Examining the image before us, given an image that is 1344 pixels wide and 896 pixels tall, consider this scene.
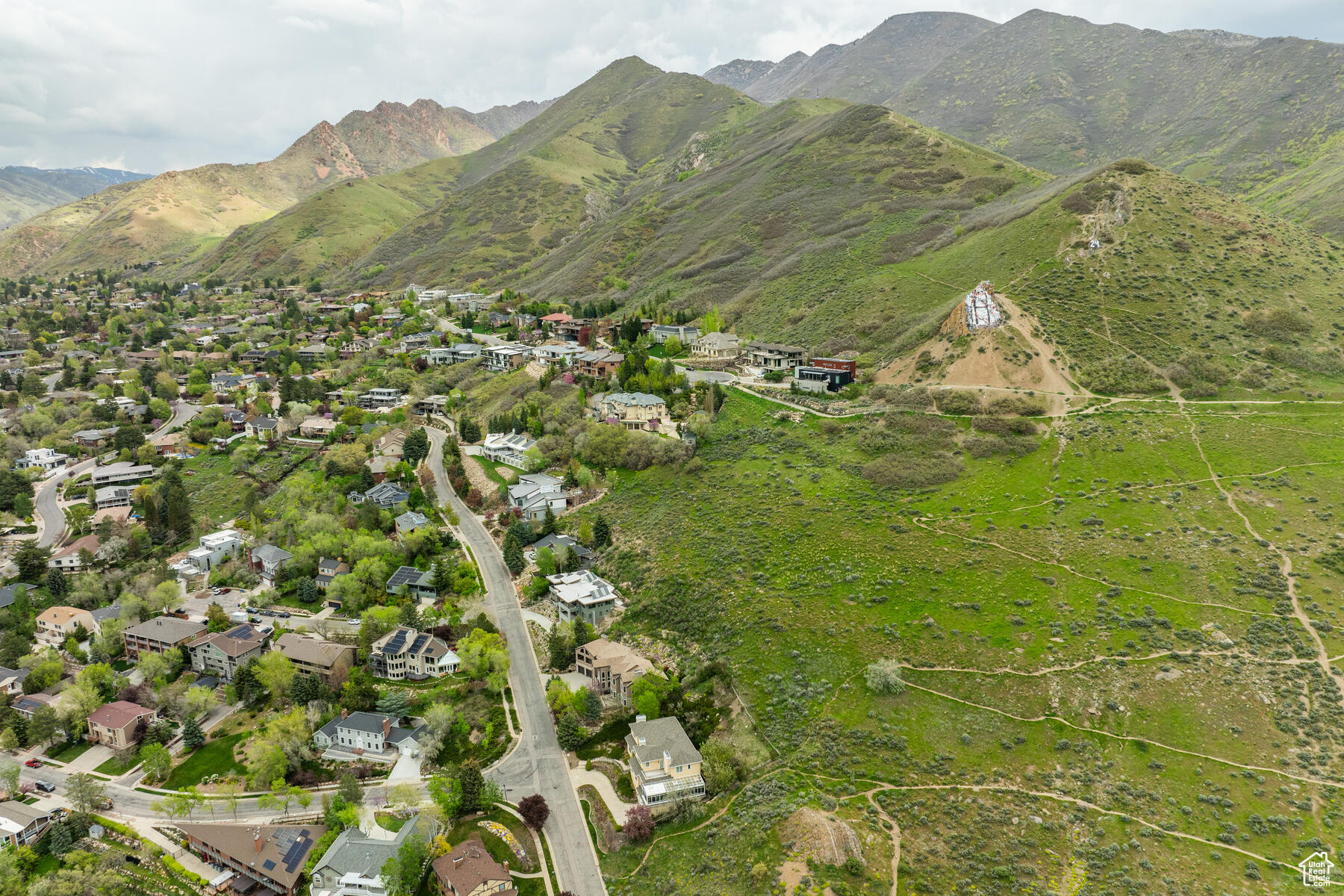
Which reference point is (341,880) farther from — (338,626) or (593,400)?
(593,400)

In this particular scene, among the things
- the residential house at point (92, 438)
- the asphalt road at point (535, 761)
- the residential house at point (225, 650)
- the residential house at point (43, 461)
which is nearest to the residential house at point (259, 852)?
the asphalt road at point (535, 761)

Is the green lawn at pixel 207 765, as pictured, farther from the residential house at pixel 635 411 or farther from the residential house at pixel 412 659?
the residential house at pixel 635 411

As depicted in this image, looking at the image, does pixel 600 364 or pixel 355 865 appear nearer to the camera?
pixel 355 865

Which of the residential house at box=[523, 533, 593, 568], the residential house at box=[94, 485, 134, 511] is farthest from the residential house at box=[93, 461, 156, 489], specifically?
the residential house at box=[523, 533, 593, 568]

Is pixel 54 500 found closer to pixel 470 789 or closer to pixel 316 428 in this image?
pixel 316 428

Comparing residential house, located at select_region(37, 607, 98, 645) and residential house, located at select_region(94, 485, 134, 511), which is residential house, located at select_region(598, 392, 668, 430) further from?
residential house, located at select_region(94, 485, 134, 511)

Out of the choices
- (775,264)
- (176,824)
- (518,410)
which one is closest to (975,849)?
(176,824)

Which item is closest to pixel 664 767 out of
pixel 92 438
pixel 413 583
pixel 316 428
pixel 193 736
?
pixel 413 583
